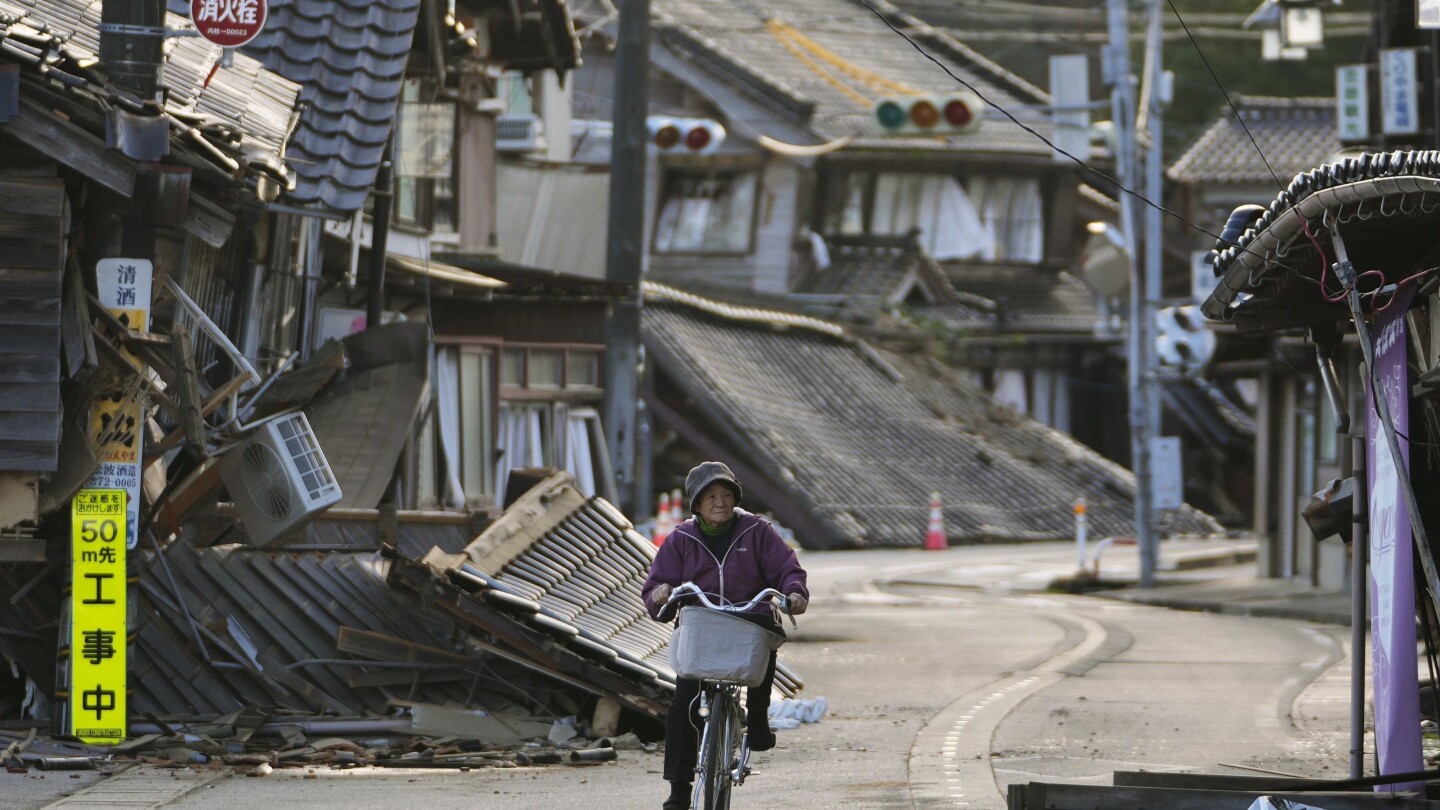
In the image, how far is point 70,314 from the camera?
12.2m

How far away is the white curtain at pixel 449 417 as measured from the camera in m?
22.7

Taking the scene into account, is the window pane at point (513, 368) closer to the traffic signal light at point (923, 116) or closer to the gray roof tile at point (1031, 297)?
the traffic signal light at point (923, 116)

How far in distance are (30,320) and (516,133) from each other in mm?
18292

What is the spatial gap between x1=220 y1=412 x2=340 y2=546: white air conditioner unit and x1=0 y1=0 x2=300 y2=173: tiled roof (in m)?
1.80

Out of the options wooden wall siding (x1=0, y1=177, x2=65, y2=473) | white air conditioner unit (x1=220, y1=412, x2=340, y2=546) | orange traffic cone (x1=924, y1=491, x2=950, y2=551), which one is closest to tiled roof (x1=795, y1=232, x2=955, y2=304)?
orange traffic cone (x1=924, y1=491, x2=950, y2=551)

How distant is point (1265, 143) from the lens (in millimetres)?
48312

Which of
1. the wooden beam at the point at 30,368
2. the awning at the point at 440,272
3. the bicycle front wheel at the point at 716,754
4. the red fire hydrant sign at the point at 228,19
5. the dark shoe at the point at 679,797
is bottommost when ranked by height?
the dark shoe at the point at 679,797

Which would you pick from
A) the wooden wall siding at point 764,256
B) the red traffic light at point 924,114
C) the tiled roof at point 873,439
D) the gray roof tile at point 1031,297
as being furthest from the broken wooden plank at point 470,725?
the gray roof tile at point 1031,297

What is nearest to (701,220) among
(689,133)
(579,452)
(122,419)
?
(689,133)

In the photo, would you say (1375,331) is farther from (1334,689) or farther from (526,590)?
(1334,689)

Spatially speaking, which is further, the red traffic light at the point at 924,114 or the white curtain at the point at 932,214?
the white curtain at the point at 932,214

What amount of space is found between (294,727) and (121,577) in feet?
4.46

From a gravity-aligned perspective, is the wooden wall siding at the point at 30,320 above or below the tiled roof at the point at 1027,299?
above

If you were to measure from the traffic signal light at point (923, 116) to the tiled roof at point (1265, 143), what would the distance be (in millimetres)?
19030
